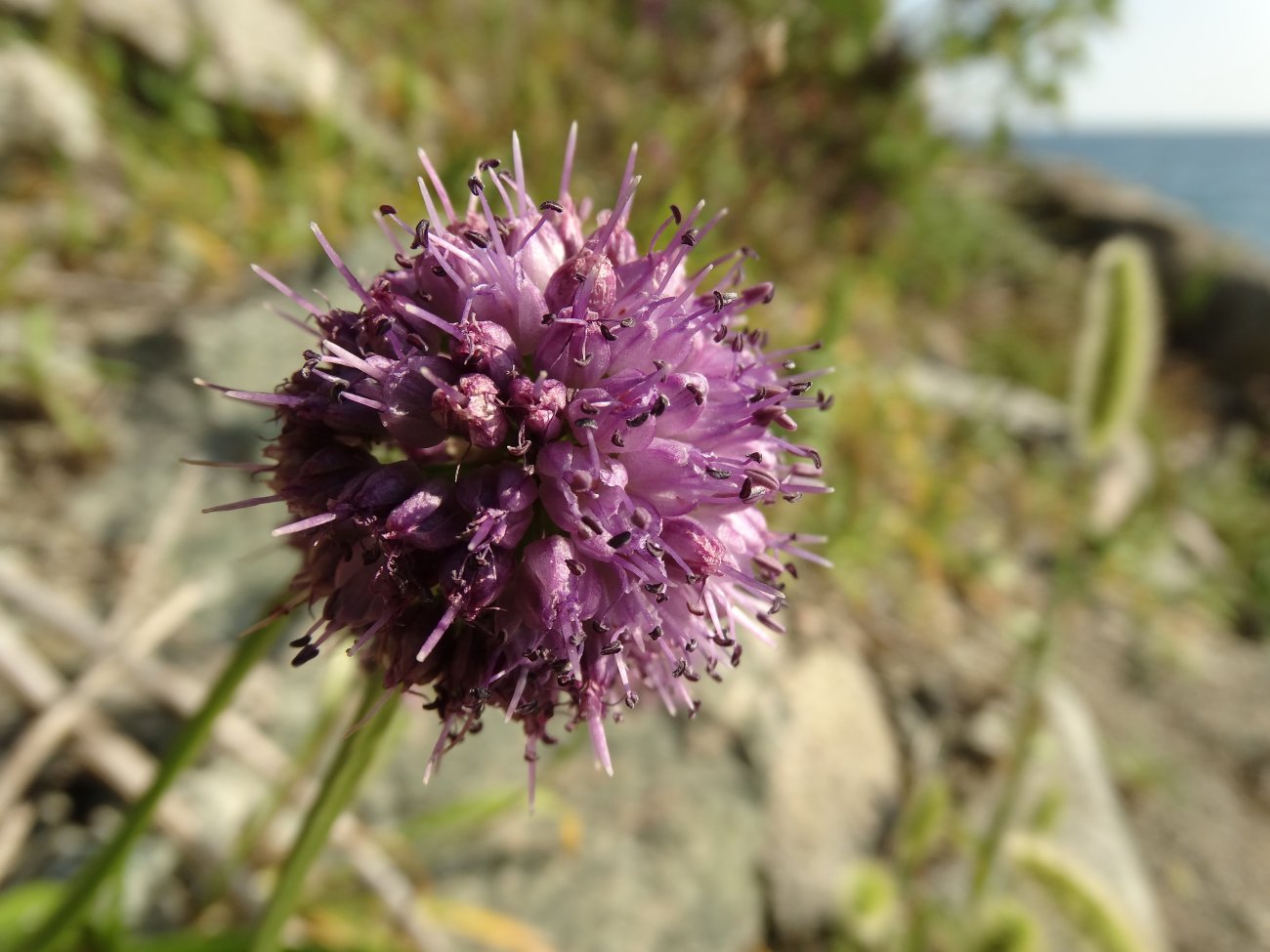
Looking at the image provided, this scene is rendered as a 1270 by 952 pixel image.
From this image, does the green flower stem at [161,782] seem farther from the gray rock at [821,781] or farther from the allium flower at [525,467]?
the gray rock at [821,781]

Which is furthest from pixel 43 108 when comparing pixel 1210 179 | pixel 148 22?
pixel 1210 179

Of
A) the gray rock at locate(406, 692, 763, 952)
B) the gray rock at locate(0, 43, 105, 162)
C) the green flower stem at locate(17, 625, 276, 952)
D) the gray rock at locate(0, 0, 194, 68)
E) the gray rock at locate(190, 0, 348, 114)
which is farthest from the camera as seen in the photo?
the gray rock at locate(190, 0, 348, 114)

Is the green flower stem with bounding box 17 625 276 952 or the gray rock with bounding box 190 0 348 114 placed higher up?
the gray rock with bounding box 190 0 348 114

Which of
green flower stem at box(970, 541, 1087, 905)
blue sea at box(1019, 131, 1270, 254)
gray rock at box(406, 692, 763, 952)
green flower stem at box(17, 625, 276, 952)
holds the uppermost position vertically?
green flower stem at box(17, 625, 276, 952)

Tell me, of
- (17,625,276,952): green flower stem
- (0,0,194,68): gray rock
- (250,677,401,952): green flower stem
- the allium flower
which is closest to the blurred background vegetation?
(0,0,194,68): gray rock

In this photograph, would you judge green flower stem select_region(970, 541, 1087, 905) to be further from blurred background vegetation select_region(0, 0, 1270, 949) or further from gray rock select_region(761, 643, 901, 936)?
gray rock select_region(761, 643, 901, 936)

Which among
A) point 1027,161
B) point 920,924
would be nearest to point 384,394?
point 920,924

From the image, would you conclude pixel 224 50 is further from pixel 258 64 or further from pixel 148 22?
pixel 148 22
